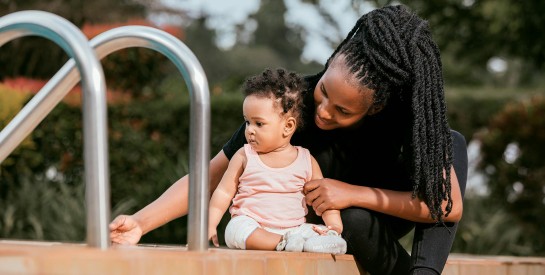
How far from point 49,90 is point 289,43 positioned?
94.0 ft

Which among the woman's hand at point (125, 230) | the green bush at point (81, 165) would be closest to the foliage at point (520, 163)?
the green bush at point (81, 165)

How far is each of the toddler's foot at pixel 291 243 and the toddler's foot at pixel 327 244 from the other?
19mm

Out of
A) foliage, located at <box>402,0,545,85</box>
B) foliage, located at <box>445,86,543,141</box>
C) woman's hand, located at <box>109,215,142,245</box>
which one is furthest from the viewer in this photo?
foliage, located at <box>445,86,543,141</box>

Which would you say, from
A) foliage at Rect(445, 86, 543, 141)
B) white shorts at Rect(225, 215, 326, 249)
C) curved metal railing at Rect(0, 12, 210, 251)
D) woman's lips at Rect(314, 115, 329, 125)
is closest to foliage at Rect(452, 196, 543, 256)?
foliage at Rect(445, 86, 543, 141)

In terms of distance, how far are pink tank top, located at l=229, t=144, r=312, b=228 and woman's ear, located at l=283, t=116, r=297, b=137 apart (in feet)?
0.35

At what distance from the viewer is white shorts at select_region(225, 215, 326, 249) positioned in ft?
9.07

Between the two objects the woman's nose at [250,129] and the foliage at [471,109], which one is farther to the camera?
the foliage at [471,109]

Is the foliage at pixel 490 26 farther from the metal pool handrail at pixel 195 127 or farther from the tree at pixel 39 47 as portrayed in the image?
the metal pool handrail at pixel 195 127

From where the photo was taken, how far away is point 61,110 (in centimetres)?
798

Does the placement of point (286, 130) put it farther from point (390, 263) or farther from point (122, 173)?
point (122, 173)

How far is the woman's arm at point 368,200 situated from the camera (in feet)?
9.43

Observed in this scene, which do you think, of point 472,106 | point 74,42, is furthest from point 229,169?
point 472,106

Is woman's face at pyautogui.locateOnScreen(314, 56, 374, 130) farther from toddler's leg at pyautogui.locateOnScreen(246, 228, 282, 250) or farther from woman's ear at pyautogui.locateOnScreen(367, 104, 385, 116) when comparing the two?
toddler's leg at pyautogui.locateOnScreen(246, 228, 282, 250)

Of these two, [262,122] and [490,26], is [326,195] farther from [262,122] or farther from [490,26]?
[490,26]
